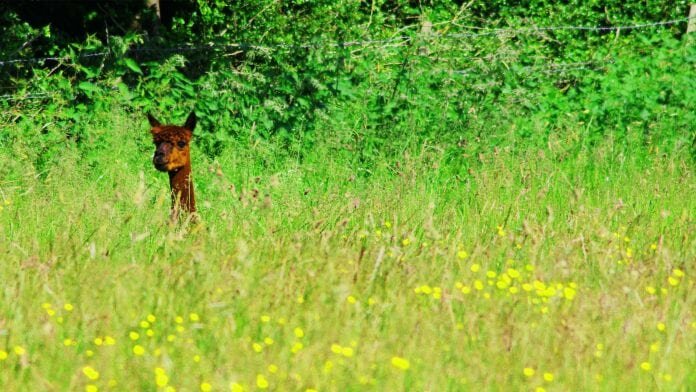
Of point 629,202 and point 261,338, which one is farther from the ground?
point 261,338

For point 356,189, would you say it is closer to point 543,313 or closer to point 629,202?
point 629,202

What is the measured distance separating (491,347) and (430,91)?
525 centimetres

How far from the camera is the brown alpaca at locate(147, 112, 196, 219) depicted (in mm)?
5800

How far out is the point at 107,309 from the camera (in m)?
3.94

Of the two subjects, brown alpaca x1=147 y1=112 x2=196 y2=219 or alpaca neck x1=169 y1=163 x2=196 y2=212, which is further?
alpaca neck x1=169 y1=163 x2=196 y2=212

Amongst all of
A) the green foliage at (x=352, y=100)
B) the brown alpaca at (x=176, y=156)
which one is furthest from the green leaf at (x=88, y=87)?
the brown alpaca at (x=176, y=156)

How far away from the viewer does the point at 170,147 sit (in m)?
5.84

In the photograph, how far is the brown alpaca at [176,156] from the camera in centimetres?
580

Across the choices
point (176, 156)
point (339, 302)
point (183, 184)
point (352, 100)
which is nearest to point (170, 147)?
point (176, 156)

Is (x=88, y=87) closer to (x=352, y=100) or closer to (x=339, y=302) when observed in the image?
(x=352, y=100)

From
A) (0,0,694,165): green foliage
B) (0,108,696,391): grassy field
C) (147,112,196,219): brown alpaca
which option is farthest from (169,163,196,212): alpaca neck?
(0,0,694,165): green foliage

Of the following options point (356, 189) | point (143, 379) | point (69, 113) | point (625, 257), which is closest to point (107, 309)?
point (143, 379)

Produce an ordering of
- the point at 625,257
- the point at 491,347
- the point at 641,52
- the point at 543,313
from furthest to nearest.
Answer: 1. the point at 641,52
2. the point at 625,257
3. the point at 543,313
4. the point at 491,347

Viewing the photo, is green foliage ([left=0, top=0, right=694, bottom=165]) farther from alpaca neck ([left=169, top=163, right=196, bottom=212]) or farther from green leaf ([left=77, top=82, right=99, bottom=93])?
alpaca neck ([left=169, top=163, right=196, bottom=212])
